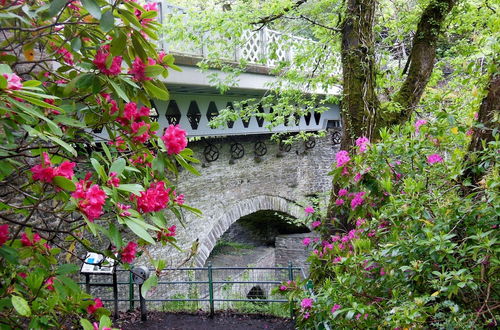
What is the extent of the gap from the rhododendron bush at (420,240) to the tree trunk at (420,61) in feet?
6.80

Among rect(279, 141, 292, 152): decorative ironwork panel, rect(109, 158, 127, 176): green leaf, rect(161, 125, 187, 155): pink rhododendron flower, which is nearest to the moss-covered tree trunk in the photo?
rect(161, 125, 187, 155): pink rhododendron flower

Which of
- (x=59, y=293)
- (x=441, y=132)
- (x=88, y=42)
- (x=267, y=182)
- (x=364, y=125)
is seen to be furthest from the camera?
(x=267, y=182)

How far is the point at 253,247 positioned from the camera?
13.8 metres

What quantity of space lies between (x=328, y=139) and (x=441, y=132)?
10.4 meters

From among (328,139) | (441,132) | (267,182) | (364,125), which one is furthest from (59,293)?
(328,139)

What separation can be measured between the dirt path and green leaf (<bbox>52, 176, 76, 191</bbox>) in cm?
505

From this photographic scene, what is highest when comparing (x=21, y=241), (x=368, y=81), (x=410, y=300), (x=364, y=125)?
(x=368, y=81)

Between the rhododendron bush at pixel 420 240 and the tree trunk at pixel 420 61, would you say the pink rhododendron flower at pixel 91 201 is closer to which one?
the rhododendron bush at pixel 420 240

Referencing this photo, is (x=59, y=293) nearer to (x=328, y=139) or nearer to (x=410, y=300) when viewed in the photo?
(x=410, y=300)

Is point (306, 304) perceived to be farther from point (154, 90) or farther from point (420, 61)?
point (420, 61)

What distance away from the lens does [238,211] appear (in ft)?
33.5

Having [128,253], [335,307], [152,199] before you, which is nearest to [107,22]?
[152,199]

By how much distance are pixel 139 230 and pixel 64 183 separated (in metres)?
0.33

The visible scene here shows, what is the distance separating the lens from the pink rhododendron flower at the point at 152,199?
1.96m
